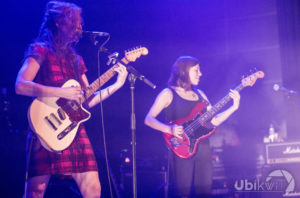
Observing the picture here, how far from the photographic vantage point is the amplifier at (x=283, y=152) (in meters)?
4.73

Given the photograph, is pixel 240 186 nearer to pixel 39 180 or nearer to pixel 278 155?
pixel 278 155

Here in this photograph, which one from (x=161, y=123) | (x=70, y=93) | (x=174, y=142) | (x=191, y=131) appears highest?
(x=70, y=93)

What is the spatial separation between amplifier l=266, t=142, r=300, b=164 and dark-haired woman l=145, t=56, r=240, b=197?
37.4 inches

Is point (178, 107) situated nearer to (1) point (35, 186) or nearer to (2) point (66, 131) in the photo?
(2) point (66, 131)

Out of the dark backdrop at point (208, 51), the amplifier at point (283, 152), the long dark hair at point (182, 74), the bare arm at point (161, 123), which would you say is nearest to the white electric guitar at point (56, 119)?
the bare arm at point (161, 123)

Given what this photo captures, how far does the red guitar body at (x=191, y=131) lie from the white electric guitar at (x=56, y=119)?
149 cm

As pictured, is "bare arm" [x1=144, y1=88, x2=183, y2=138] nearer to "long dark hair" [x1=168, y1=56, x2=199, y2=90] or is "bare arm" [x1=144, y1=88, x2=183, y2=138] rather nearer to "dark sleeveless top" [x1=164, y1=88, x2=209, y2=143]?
"dark sleeveless top" [x1=164, y1=88, x2=209, y2=143]

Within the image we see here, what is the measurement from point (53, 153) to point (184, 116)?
1847mm

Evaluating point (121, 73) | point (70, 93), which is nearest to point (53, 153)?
point (70, 93)

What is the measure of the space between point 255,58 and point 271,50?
13.4 inches

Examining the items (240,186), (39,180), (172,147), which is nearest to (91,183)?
(39,180)

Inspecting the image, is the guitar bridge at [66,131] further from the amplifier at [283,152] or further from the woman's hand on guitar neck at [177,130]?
the amplifier at [283,152]

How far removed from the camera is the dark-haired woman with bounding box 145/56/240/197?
12.6ft

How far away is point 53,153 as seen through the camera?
2.76m
